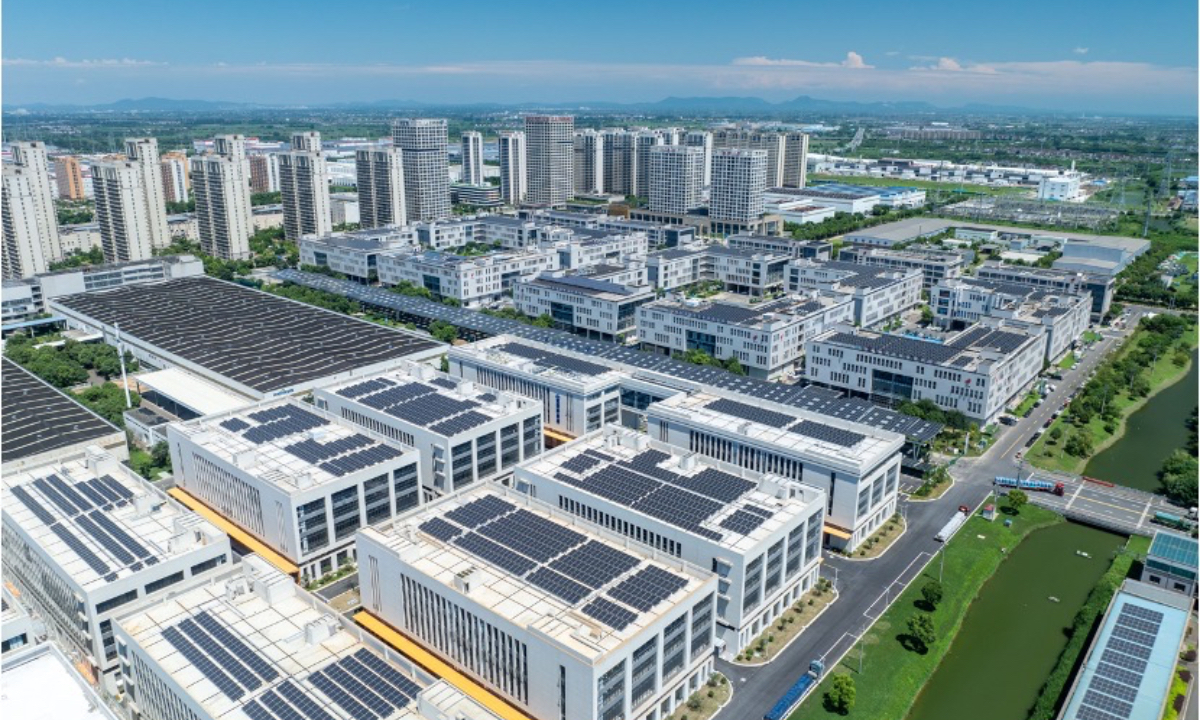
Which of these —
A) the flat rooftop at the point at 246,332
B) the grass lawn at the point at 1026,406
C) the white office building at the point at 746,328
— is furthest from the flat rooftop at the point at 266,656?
Result: the grass lawn at the point at 1026,406

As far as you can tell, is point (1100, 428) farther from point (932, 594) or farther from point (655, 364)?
point (655, 364)

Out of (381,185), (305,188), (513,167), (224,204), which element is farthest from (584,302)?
(513,167)

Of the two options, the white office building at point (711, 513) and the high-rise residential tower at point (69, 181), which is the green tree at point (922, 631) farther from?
the high-rise residential tower at point (69, 181)

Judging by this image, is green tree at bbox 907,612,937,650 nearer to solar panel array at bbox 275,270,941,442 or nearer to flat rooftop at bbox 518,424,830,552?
flat rooftop at bbox 518,424,830,552

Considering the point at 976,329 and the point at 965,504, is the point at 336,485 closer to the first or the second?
the point at 965,504

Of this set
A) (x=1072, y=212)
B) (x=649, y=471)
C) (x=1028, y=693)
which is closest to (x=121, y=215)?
(x=649, y=471)

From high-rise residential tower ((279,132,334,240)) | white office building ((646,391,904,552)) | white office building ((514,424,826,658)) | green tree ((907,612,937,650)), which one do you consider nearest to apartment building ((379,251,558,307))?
high-rise residential tower ((279,132,334,240))

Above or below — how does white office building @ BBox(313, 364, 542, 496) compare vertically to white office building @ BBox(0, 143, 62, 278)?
below
